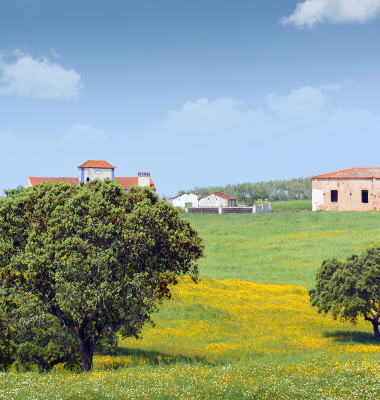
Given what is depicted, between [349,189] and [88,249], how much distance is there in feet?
245

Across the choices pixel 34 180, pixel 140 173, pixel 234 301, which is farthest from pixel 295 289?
pixel 34 180

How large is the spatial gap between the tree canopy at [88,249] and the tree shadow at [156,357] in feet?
11.1

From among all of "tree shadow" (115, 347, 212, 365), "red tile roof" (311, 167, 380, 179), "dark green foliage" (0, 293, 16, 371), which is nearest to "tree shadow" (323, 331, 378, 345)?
"tree shadow" (115, 347, 212, 365)

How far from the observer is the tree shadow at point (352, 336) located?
27284 millimetres

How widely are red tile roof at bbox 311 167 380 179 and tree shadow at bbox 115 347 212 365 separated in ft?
220

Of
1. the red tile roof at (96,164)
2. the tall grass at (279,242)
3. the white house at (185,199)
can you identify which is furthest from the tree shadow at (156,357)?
the white house at (185,199)

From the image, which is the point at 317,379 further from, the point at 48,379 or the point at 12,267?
the point at 12,267

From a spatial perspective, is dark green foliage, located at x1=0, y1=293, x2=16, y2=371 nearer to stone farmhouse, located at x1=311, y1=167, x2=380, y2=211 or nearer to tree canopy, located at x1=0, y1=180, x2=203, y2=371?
tree canopy, located at x1=0, y1=180, x2=203, y2=371

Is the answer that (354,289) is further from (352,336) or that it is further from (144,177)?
(144,177)

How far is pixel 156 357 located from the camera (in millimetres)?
22375

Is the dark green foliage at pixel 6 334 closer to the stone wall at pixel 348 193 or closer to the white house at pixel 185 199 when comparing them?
the stone wall at pixel 348 193

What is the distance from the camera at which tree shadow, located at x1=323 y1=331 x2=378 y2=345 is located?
1074 inches

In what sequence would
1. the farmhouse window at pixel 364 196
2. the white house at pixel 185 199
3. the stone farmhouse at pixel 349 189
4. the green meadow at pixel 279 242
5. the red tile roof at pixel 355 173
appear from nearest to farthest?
the green meadow at pixel 279 242 → the stone farmhouse at pixel 349 189 → the red tile roof at pixel 355 173 → the farmhouse window at pixel 364 196 → the white house at pixel 185 199

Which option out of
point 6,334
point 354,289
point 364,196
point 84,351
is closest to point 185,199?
point 364,196
